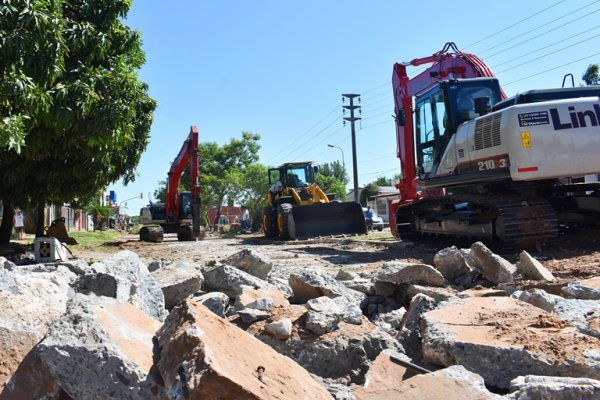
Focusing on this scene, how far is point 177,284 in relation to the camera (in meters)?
4.87

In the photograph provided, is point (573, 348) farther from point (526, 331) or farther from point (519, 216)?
point (519, 216)

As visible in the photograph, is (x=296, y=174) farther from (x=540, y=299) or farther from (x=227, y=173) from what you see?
(x=227, y=173)

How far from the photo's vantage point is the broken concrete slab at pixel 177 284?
4.84 m

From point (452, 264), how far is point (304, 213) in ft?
42.5

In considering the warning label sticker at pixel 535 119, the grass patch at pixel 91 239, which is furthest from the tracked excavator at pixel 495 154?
the grass patch at pixel 91 239

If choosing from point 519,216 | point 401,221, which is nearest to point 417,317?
point 519,216

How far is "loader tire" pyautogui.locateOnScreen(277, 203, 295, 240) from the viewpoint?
19.4 metres

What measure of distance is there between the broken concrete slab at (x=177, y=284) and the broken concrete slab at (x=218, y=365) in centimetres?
200

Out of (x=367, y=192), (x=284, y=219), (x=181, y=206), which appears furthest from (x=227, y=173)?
(x=284, y=219)

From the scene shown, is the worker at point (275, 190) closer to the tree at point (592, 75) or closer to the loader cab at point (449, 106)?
the loader cab at point (449, 106)

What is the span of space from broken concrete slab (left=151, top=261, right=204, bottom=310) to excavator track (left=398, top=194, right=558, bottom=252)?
5.96m

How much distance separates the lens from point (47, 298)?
11.4 feet

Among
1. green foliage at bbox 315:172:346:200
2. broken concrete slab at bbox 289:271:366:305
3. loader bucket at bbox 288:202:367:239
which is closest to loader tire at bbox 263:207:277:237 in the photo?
loader bucket at bbox 288:202:367:239

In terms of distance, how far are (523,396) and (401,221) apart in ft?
37.1
